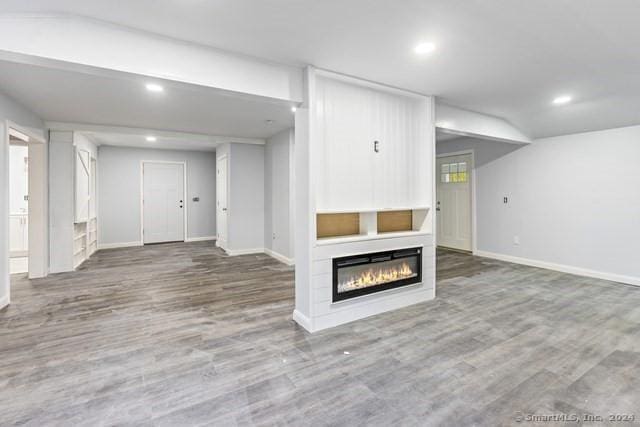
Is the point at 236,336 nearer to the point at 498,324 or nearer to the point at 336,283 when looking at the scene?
the point at 336,283

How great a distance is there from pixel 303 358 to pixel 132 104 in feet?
12.2

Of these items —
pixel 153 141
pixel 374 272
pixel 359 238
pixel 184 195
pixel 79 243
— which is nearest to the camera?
pixel 359 238

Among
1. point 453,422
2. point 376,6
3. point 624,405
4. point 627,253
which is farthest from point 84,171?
point 627,253

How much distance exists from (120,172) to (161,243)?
6.41 feet

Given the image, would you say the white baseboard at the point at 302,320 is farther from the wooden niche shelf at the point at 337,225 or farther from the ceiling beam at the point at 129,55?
the ceiling beam at the point at 129,55

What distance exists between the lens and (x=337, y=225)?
3.43m

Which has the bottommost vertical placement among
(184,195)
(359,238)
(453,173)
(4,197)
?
(359,238)

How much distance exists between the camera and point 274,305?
357cm

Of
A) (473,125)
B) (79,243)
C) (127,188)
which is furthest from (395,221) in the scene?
(127,188)

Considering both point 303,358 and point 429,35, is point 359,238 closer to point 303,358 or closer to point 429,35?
point 303,358

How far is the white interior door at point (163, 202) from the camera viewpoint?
777 centimetres

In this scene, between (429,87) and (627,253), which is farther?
(627,253)

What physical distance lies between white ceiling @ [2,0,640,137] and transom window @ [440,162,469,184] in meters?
3.21

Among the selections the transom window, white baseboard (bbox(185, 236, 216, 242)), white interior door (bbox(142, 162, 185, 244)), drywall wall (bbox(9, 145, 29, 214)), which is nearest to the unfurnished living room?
drywall wall (bbox(9, 145, 29, 214))
